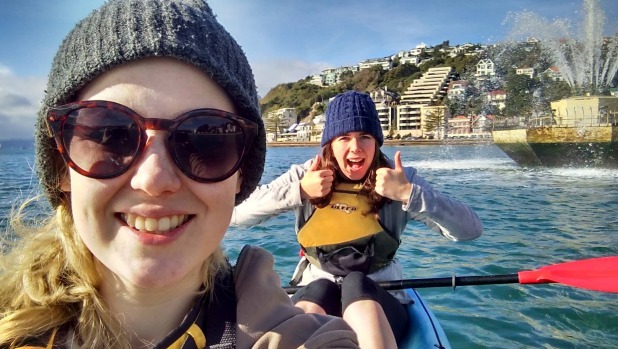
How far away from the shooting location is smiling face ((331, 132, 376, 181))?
2986mm

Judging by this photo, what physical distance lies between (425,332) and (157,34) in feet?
7.44

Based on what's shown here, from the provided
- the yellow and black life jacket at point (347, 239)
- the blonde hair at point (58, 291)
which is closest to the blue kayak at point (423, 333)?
the yellow and black life jacket at point (347, 239)

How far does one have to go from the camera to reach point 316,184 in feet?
9.52

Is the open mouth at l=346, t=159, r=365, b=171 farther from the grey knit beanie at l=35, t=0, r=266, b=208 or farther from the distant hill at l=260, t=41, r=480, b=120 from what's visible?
the distant hill at l=260, t=41, r=480, b=120

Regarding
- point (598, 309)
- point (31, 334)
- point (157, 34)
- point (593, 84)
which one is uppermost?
point (593, 84)

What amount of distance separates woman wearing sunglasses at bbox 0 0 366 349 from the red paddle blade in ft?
8.43

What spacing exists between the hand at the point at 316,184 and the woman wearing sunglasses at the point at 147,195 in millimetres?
1692

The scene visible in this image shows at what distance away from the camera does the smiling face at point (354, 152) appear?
9.80ft

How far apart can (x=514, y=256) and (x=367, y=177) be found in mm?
4164

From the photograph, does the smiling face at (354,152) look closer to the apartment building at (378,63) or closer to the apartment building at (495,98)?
the apartment building at (495,98)

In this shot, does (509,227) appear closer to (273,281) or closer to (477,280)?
(477,280)

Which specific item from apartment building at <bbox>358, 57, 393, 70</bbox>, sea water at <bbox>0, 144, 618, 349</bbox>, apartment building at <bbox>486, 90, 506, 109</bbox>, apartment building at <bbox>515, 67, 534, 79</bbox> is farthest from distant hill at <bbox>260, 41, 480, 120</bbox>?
sea water at <bbox>0, 144, 618, 349</bbox>

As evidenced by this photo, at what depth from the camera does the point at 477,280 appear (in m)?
3.27

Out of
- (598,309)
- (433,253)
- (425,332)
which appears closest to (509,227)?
(433,253)
